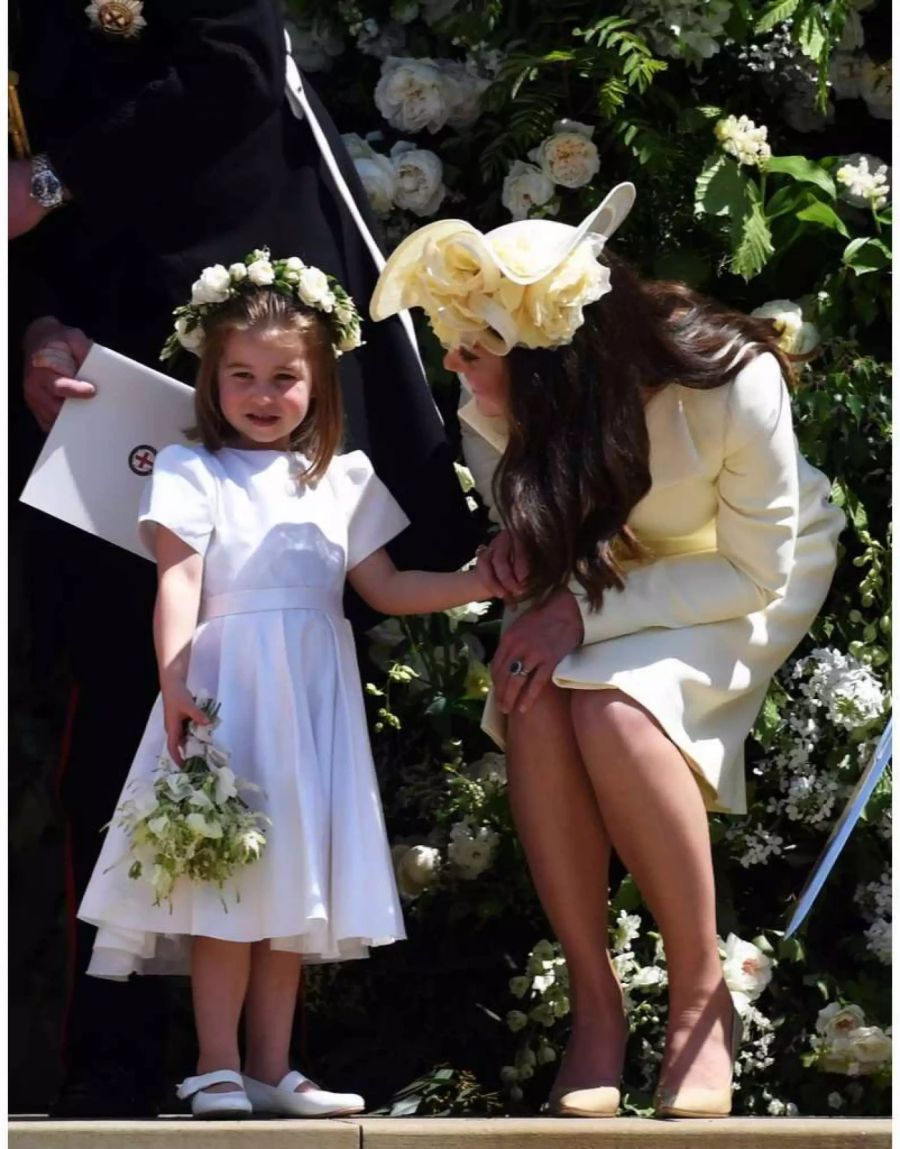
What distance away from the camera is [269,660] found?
3014 millimetres

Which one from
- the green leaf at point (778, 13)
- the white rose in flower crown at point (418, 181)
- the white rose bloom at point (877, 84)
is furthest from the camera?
the white rose bloom at point (877, 84)

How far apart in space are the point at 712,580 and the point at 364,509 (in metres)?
0.52

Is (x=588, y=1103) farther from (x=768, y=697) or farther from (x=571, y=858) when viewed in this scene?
(x=768, y=697)

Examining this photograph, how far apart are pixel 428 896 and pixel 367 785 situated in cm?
82

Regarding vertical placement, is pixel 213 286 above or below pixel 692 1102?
above

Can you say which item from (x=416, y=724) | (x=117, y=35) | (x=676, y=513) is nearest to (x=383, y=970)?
(x=416, y=724)

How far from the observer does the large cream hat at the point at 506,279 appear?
9.86ft

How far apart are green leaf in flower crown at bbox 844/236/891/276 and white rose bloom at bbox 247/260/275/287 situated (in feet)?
4.04

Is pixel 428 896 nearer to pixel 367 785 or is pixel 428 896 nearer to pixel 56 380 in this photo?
pixel 367 785

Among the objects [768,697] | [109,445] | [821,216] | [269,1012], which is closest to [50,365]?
[109,445]

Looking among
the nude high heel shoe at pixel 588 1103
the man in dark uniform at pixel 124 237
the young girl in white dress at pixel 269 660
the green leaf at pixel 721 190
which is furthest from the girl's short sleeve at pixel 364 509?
the green leaf at pixel 721 190

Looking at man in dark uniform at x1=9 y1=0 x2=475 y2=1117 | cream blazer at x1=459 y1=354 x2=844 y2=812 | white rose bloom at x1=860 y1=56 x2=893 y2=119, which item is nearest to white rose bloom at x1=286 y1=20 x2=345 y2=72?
man in dark uniform at x1=9 y1=0 x2=475 y2=1117

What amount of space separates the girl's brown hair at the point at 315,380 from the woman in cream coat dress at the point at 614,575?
0.11m

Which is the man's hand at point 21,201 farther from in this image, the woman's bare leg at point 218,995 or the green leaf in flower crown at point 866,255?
the green leaf in flower crown at point 866,255
